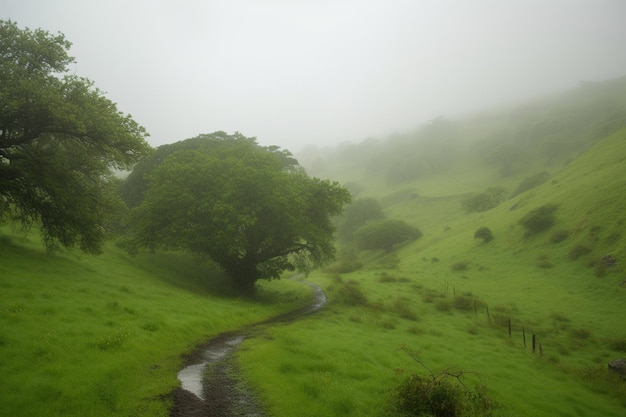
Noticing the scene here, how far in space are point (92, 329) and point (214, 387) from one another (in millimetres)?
7231

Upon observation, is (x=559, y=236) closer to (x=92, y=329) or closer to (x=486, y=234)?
(x=486, y=234)

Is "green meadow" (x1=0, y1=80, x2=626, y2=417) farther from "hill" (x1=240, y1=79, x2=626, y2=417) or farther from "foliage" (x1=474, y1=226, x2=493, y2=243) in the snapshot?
"foliage" (x1=474, y1=226, x2=493, y2=243)

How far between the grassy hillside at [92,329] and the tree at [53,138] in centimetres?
338

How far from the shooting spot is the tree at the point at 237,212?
31672mm

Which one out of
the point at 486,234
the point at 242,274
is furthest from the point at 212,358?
the point at 486,234

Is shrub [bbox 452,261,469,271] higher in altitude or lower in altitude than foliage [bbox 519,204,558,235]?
lower

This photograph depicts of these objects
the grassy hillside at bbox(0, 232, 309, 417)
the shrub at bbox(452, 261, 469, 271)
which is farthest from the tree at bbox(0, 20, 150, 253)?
the shrub at bbox(452, 261, 469, 271)

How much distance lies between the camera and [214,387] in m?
13.6

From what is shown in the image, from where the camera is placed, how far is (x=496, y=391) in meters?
16.4

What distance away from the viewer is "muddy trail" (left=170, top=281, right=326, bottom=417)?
1165 centimetres

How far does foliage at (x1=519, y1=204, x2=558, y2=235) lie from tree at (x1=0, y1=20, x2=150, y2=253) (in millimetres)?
57867

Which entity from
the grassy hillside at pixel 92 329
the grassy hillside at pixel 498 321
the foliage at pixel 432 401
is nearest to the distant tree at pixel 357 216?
the grassy hillside at pixel 498 321

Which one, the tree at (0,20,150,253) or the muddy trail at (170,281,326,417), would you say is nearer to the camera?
the muddy trail at (170,281,326,417)

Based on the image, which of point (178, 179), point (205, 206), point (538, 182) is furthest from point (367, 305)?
point (538, 182)
